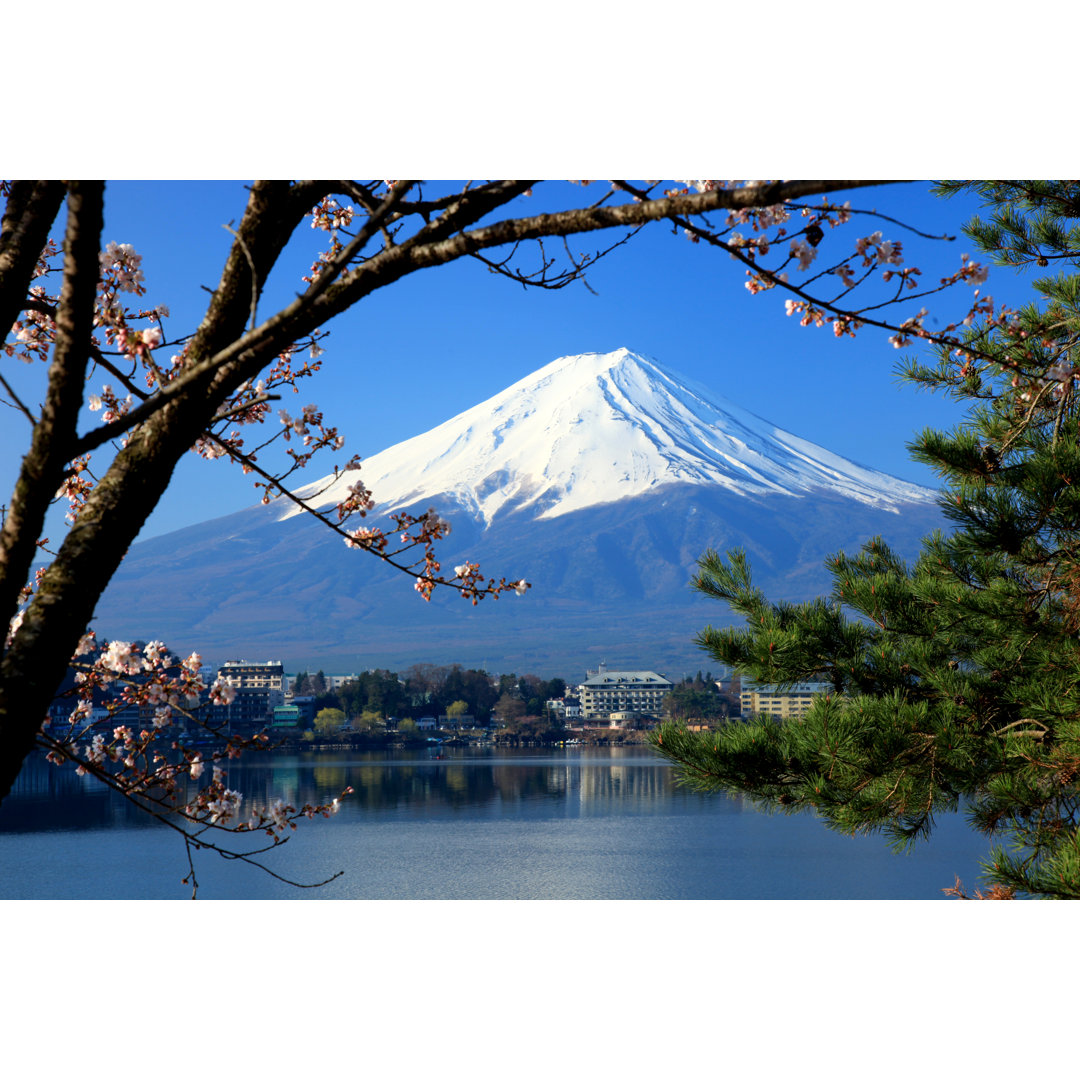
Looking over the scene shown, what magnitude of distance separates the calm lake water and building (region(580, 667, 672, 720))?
5.94 ft

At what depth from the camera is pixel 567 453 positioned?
4400cm

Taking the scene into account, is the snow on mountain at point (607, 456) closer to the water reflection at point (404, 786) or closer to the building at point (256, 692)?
the water reflection at point (404, 786)

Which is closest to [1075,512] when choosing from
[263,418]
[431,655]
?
[263,418]

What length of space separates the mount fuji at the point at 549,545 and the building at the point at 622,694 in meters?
5.40

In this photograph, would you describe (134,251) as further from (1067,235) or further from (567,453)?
(567,453)

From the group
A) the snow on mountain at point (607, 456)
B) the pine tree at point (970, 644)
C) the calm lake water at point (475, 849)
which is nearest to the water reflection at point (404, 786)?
the calm lake water at point (475, 849)

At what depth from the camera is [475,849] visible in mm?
14141

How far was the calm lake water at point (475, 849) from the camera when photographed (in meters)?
11.2

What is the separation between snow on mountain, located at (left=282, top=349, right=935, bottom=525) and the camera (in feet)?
124

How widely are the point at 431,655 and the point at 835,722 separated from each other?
2696 cm

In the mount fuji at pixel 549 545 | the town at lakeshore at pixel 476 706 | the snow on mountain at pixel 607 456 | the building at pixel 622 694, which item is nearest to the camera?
the town at lakeshore at pixel 476 706

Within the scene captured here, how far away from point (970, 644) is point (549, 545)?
110ft

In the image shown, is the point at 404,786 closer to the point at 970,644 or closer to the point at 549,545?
the point at 549,545

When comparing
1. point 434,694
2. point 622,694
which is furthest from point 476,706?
point 622,694
